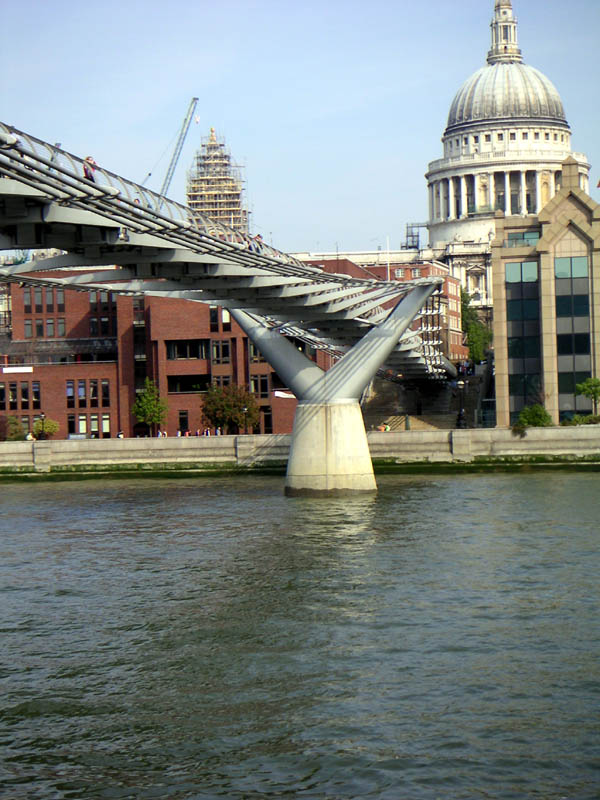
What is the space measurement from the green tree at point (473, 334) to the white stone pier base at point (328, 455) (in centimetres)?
6658

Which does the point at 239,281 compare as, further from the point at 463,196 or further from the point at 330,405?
the point at 463,196

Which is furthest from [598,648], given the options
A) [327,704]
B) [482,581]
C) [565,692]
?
[482,581]

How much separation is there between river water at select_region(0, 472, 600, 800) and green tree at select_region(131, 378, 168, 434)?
135ft

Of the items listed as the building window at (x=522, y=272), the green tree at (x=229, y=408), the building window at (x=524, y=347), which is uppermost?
the building window at (x=522, y=272)

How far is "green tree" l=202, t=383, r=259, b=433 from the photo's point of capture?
81.1 meters

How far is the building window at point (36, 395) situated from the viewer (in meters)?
88.4

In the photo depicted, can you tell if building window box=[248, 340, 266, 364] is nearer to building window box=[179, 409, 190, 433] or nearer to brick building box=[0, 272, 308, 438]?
brick building box=[0, 272, 308, 438]

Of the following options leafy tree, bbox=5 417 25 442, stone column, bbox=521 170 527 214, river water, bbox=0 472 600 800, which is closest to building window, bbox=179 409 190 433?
leafy tree, bbox=5 417 25 442

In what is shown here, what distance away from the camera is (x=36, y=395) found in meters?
88.6

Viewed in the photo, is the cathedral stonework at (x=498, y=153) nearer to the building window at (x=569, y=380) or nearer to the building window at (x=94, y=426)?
the building window at (x=94, y=426)

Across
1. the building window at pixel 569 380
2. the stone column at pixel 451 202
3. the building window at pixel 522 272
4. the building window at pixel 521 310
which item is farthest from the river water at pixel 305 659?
the stone column at pixel 451 202

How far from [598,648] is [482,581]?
756cm

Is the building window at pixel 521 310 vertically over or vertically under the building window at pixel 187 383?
over

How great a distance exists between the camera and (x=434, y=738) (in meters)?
18.5
